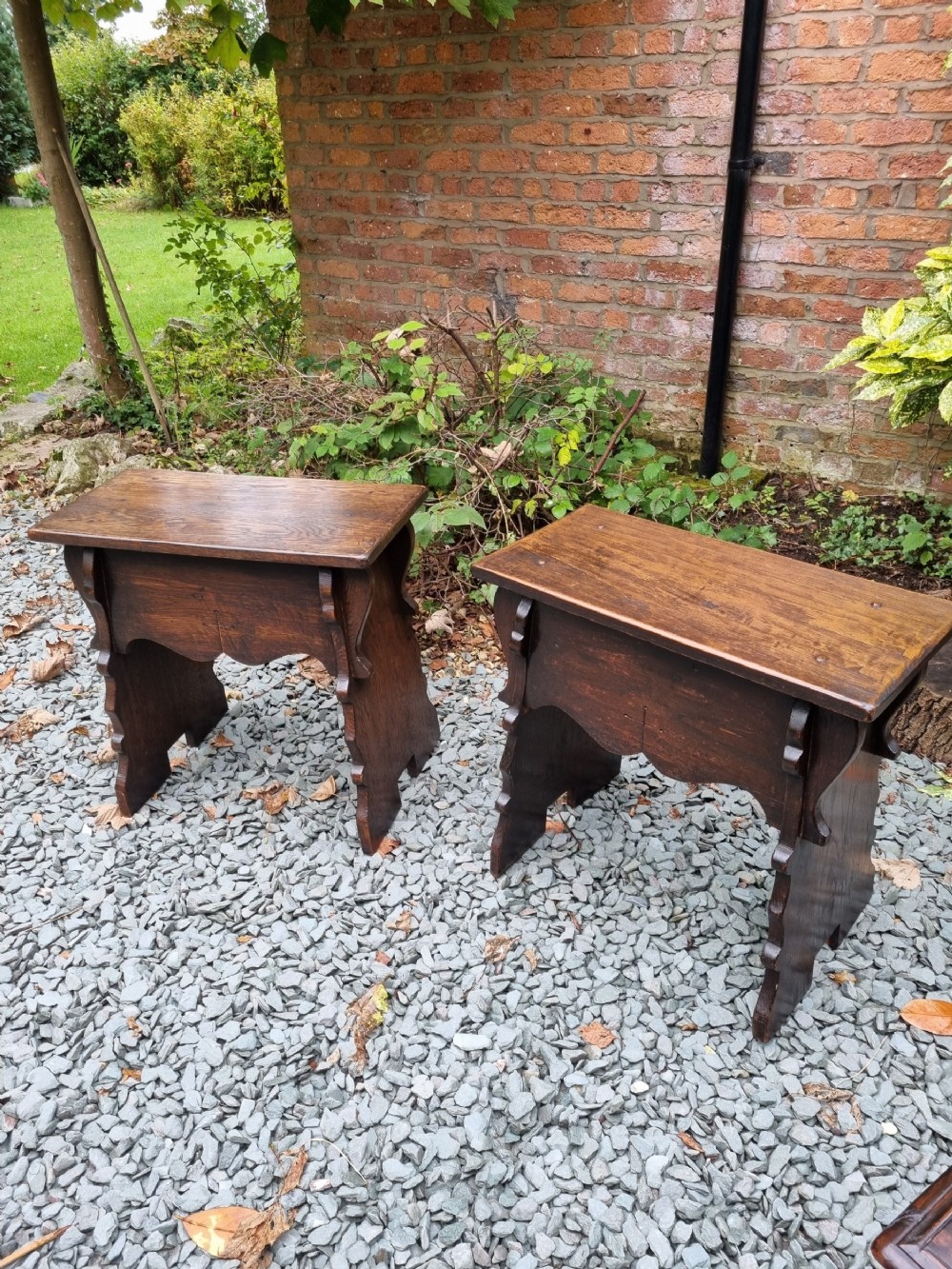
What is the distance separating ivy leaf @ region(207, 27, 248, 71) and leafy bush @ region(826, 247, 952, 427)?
9.78ft

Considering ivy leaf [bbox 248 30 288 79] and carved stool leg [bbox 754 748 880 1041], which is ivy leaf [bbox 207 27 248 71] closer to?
ivy leaf [bbox 248 30 288 79]

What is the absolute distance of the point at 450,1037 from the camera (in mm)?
1883

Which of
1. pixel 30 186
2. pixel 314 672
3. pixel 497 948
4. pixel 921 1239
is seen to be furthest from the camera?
pixel 30 186

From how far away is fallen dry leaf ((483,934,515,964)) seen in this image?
2.06 metres

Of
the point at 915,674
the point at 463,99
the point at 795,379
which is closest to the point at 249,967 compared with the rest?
the point at 915,674

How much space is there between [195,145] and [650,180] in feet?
32.8

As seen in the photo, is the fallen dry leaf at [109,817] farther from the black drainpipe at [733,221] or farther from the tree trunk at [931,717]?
the black drainpipe at [733,221]

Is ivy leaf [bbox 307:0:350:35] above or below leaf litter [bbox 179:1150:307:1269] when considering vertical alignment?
above

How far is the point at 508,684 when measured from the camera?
2113mm

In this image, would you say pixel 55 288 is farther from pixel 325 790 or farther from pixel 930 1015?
pixel 930 1015

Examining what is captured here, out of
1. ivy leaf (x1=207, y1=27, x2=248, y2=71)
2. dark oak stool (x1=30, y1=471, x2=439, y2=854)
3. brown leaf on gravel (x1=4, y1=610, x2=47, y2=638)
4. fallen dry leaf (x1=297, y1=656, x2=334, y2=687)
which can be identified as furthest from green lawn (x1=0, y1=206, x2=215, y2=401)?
dark oak stool (x1=30, y1=471, x2=439, y2=854)

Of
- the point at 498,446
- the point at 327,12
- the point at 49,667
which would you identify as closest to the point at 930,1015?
the point at 498,446

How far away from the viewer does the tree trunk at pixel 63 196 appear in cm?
435

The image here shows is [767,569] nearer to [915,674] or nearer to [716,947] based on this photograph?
[915,674]
